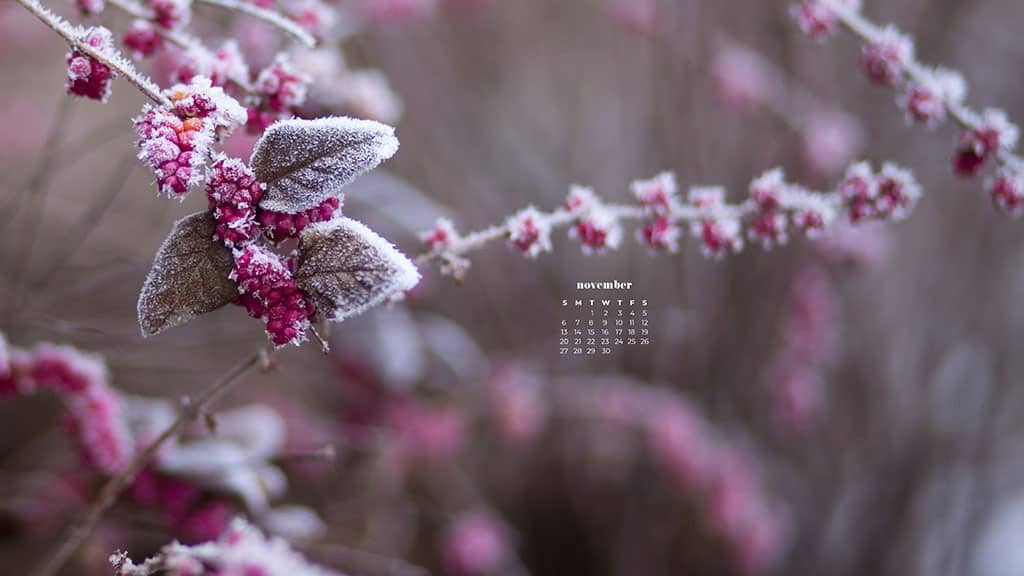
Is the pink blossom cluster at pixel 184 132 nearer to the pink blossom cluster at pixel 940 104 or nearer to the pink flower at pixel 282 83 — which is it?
the pink flower at pixel 282 83

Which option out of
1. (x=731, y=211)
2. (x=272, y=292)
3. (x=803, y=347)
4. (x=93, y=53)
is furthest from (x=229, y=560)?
(x=803, y=347)

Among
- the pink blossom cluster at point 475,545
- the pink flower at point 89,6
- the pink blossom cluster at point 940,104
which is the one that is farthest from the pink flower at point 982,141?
the pink blossom cluster at point 475,545

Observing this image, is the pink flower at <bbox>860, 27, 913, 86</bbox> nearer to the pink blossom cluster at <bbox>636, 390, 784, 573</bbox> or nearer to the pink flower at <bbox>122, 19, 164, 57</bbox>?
the pink flower at <bbox>122, 19, 164, 57</bbox>

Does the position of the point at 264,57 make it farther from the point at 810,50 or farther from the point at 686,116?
the point at 810,50

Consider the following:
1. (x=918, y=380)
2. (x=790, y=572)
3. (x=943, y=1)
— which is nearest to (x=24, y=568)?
(x=790, y=572)

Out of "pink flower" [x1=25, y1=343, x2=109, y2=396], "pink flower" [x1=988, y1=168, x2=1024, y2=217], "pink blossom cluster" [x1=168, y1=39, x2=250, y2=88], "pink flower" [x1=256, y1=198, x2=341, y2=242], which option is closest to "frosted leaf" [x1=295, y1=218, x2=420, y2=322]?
"pink flower" [x1=256, y1=198, x2=341, y2=242]

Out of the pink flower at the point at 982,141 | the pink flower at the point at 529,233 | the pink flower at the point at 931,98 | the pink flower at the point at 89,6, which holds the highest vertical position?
the pink flower at the point at 931,98
